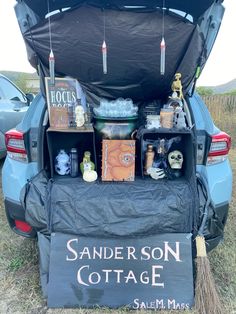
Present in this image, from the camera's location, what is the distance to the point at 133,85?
8.53 ft

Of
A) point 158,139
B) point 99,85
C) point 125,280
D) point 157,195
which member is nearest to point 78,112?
point 99,85

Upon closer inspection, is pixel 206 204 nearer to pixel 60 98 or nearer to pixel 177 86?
pixel 177 86

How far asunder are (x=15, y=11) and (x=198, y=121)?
1476 millimetres

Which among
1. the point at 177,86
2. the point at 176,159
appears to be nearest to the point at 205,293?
the point at 176,159

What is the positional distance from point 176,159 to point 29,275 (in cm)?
141

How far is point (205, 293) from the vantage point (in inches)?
80.1

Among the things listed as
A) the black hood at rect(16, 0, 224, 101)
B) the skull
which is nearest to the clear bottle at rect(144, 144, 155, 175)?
the skull

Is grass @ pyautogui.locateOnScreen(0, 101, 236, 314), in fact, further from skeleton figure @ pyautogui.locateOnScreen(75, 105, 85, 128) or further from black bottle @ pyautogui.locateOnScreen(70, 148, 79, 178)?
skeleton figure @ pyautogui.locateOnScreen(75, 105, 85, 128)

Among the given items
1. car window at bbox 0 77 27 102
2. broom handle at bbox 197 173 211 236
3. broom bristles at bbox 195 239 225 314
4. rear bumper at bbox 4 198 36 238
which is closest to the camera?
broom bristles at bbox 195 239 225 314

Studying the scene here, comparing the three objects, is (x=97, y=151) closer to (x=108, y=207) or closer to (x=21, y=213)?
(x=108, y=207)

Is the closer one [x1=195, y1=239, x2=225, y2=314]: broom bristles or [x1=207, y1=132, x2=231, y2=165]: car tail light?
[x1=195, y1=239, x2=225, y2=314]: broom bristles

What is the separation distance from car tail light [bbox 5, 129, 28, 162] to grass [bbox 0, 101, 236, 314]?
833mm

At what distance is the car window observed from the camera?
523cm

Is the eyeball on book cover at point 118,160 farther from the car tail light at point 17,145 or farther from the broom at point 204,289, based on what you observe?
the broom at point 204,289
